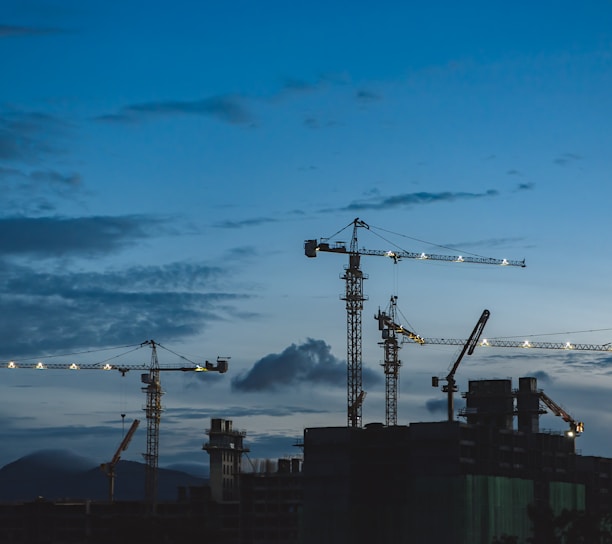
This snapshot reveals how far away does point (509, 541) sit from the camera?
19775 cm

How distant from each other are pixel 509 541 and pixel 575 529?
35.5 feet

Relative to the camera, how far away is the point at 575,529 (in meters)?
192
